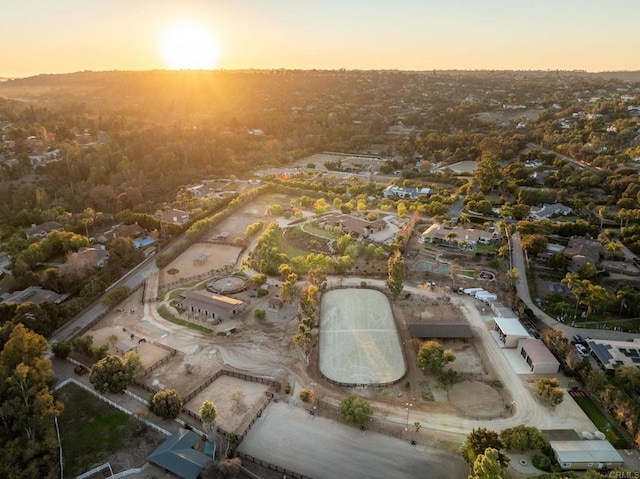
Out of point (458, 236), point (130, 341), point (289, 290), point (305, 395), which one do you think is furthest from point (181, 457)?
point (458, 236)

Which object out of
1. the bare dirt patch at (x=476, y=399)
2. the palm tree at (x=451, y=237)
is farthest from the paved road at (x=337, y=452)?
the palm tree at (x=451, y=237)

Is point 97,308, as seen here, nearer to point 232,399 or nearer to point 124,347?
point 124,347

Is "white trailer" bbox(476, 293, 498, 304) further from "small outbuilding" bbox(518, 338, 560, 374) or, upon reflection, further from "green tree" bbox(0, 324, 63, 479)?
"green tree" bbox(0, 324, 63, 479)

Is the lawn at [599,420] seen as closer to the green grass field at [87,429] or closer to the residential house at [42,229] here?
the green grass field at [87,429]

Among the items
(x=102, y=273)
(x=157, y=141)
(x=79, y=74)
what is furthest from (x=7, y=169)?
(x=79, y=74)

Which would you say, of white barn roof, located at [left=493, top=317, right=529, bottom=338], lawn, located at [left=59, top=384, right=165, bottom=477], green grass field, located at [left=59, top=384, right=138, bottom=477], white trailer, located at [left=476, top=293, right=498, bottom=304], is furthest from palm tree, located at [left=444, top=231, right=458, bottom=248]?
green grass field, located at [left=59, top=384, right=138, bottom=477]

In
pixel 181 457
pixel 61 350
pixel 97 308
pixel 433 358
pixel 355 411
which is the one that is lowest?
pixel 97 308

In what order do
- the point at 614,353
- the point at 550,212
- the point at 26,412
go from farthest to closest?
the point at 550,212 → the point at 614,353 → the point at 26,412
